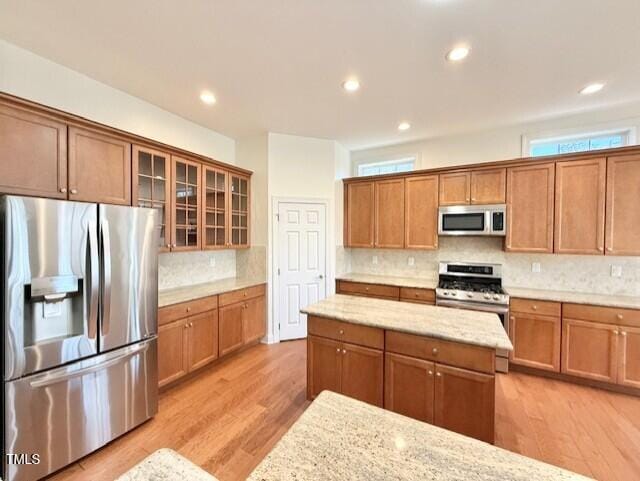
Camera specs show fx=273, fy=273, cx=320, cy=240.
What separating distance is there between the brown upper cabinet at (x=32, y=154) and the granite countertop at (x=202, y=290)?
1.25 meters

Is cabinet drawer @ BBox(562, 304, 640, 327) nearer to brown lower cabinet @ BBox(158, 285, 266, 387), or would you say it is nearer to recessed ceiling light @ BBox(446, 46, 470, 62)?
recessed ceiling light @ BBox(446, 46, 470, 62)

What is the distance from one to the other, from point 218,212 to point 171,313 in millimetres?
1401

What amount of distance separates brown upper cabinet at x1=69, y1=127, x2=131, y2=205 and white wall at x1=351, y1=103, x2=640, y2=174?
3389mm

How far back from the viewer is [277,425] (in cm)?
223

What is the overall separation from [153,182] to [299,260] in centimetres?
210

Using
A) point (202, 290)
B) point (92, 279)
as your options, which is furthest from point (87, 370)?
point (202, 290)

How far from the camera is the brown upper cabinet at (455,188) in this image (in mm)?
3582

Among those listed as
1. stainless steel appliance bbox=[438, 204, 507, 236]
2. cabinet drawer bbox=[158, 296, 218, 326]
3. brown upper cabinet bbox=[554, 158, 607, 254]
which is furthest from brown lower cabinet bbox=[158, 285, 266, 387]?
brown upper cabinet bbox=[554, 158, 607, 254]

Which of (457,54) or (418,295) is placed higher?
(457,54)

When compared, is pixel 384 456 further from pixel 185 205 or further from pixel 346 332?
pixel 185 205

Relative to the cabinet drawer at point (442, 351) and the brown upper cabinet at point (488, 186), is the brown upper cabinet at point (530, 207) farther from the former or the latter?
the cabinet drawer at point (442, 351)

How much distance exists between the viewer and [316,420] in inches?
40.8

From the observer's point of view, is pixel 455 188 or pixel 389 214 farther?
pixel 389 214

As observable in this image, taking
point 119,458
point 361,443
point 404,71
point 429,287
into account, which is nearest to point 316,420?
point 361,443
